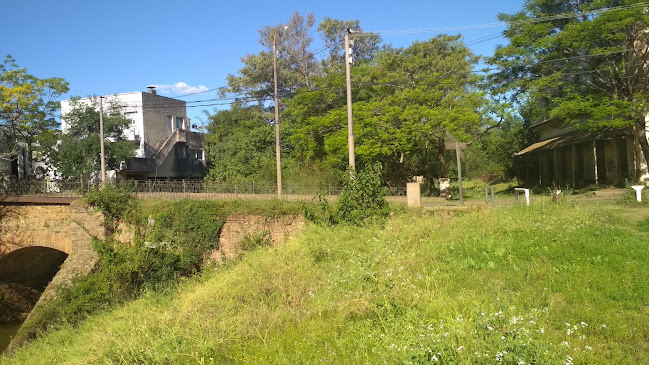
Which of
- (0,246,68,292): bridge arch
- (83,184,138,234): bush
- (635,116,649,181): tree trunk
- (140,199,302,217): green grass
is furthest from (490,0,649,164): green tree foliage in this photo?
(0,246,68,292): bridge arch

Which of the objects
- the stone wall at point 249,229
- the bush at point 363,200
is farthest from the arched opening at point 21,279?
the bush at point 363,200

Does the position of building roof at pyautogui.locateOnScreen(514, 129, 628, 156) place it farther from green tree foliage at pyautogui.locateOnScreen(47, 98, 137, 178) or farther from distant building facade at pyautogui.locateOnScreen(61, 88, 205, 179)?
distant building facade at pyautogui.locateOnScreen(61, 88, 205, 179)

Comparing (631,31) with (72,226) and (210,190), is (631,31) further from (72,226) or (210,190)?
(72,226)

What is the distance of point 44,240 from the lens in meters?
16.6

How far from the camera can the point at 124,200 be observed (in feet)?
52.8

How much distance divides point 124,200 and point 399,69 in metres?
15.1

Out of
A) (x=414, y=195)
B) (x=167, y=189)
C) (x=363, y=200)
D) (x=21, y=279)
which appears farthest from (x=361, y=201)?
(x=21, y=279)

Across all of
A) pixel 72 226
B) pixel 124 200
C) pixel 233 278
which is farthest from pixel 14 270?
pixel 233 278

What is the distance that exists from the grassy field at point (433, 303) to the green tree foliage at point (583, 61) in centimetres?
950

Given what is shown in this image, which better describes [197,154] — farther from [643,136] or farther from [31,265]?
[643,136]

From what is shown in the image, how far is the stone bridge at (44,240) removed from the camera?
1491cm

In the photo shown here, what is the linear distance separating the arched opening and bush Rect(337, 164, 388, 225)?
11.5 metres

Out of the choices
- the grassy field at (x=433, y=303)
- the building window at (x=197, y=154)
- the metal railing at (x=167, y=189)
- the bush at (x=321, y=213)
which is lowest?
the grassy field at (x=433, y=303)

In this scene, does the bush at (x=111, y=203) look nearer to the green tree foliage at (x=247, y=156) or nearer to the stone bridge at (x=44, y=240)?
the stone bridge at (x=44, y=240)
